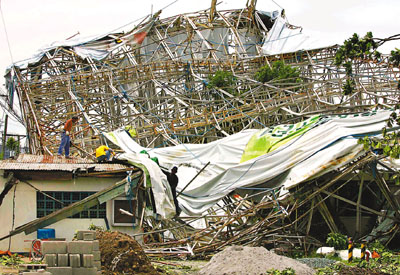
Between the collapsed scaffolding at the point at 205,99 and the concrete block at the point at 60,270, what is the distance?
477 centimetres

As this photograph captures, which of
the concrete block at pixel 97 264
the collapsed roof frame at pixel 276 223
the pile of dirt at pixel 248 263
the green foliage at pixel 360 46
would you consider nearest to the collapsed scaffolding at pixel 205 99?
the collapsed roof frame at pixel 276 223

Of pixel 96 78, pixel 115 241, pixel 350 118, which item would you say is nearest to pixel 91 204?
pixel 115 241

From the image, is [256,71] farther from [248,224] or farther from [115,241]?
[115,241]

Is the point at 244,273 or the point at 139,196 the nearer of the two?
the point at 244,273

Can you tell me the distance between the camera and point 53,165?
17.1 metres

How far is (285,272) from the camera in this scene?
1275 cm

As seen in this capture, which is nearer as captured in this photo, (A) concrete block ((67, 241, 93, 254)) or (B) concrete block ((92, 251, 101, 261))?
(A) concrete block ((67, 241, 93, 254))

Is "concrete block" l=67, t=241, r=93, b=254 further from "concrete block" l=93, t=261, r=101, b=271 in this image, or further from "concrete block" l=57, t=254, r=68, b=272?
"concrete block" l=93, t=261, r=101, b=271

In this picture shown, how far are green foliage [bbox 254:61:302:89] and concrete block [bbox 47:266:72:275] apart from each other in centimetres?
1979

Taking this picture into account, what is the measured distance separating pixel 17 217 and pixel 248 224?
5.40 m

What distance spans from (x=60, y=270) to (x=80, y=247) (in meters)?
0.49

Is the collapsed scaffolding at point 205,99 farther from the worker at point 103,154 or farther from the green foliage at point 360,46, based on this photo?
the green foliage at point 360,46

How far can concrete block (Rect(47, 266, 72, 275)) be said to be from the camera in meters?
11.7

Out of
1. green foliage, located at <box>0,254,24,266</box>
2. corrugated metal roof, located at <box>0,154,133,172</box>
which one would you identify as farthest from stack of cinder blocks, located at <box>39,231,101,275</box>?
corrugated metal roof, located at <box>0,154,133,172</box>
